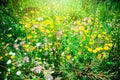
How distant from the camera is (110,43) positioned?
11.9 ft

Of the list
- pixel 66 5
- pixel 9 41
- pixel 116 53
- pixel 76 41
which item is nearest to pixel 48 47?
pixel 76 41

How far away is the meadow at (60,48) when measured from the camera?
308 cm

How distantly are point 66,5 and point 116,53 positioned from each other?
248 cm

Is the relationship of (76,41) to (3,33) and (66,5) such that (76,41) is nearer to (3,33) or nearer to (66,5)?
(3,33)

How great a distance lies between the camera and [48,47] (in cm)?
363

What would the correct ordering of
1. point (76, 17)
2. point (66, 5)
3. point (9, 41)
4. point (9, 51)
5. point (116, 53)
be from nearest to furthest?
1. point (116, 53)
2. point (9, 51)
3. point (9, 41)
4. point (76, 17)
5. point (66, 5)

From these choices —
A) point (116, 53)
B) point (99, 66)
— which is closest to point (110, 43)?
point (116, 53)

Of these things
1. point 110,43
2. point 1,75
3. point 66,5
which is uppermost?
point 66,5

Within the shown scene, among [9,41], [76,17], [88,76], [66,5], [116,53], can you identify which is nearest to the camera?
[88,76]

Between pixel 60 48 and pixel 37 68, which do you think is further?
pixel 60 48

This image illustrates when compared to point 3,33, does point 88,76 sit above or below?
below

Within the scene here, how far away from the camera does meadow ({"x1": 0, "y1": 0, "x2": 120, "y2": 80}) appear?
121 inches

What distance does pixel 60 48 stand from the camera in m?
3.59

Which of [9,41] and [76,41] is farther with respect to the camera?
[9,41]
